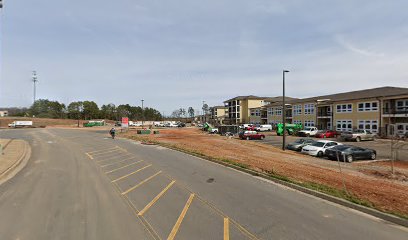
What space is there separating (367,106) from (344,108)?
203 inches

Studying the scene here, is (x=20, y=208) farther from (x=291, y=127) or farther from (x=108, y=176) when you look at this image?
(x=291, y=127)

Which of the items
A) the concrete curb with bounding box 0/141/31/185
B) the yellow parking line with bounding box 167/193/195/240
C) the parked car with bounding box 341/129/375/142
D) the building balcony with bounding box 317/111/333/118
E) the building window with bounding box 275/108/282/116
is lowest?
the concrete curb with bounding box 0/141/31/185

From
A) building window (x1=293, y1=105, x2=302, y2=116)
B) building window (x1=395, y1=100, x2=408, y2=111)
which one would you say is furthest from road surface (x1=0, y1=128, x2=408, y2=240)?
building window (x1=293, y1=105, x2=302, y2=116)

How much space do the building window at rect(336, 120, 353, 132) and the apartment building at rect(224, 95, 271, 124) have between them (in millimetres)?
49804

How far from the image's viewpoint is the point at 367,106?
4862cm

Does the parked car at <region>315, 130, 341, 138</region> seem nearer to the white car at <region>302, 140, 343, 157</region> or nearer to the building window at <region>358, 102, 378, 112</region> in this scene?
the building window at <region>358, 102, 378, 112</region>

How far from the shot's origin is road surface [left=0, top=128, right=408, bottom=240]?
717cm

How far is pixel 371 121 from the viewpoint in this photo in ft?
156

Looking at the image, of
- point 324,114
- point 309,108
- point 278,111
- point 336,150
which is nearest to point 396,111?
point 324,114

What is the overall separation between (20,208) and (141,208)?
3637 mm

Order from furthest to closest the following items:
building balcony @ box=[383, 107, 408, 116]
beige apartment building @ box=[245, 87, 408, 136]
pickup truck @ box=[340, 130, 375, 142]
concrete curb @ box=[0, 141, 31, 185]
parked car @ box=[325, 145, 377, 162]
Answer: beige apartment building @ box=[245, 87, 408, 136] < building balcony @ box=[383, 107, 408, 116] < pickup truck @ box=[340, 130, 375, 142] < parked car @ box=[325, 145, 377, 162] < concrete curb @ box=[0, 141, 31, 185]

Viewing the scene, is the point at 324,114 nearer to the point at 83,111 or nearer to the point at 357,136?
the point at 357,136

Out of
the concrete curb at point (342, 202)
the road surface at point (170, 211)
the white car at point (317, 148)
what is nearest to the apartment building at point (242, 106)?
the white car at point (317, 148)

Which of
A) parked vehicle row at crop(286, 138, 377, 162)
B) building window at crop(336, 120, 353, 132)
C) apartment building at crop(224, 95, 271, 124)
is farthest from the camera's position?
apartment building at crop(224, 95, 271, 124)
